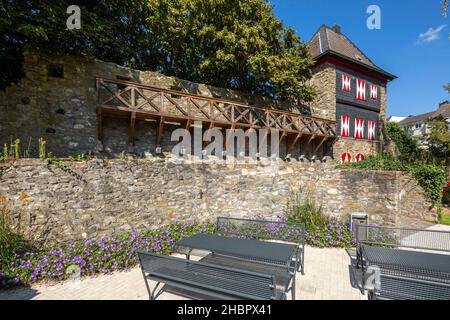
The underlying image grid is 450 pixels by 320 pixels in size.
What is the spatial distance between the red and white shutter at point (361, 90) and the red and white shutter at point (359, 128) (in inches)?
58.0

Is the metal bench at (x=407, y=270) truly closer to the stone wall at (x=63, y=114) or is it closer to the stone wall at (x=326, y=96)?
the stone wall at (x=63, y=114)

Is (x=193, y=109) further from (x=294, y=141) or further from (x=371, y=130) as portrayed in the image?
(x=371, y=130)

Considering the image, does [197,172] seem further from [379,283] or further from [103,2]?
[103,2]

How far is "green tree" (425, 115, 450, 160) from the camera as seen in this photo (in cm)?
1352

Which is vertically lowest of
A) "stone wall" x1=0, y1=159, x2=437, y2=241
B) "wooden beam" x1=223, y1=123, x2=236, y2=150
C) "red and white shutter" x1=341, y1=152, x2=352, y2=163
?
"stone wall" x1=0, y1=159, x2=437, y2=241

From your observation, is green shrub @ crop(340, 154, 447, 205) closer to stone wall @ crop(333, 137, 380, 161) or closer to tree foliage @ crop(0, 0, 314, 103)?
stone wall @ crop(333, 137, 380, 161)

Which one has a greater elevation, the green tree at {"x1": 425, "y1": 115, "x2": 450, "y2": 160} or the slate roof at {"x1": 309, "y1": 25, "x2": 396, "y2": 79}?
the slate roof at {"x1": 309, "y1": 25, "x2": 396, "y2": 79}

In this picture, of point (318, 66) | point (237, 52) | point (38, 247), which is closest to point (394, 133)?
point (318, 66)

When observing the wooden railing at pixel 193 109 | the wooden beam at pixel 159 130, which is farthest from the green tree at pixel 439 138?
the wooden beam at pixel 159 130

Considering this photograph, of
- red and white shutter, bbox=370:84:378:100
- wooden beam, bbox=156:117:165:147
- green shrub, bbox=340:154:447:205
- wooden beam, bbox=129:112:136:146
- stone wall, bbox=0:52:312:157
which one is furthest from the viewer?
red and white shutter, bbox=370:84:378:100

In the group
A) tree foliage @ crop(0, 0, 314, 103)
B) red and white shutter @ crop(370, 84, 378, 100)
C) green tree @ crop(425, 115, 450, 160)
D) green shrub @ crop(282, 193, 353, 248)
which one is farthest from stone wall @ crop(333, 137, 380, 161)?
green shrub @ crop(282, 193, 353, 248)

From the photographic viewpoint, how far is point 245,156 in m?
8.36

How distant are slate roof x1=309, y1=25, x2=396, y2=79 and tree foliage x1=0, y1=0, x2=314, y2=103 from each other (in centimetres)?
339

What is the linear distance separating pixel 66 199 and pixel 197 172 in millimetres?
3538
